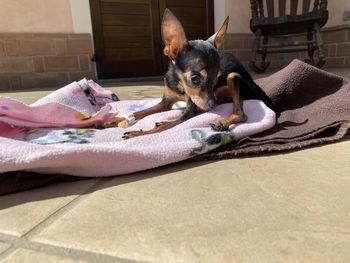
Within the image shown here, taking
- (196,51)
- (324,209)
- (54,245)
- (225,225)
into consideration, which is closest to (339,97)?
(196,51)

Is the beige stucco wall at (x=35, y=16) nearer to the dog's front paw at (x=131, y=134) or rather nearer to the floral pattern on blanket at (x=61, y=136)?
the floral pattern on blanket at (x=61, y=136)

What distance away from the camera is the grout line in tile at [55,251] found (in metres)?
0.50

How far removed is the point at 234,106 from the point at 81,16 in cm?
304

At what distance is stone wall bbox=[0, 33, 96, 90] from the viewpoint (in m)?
3.64

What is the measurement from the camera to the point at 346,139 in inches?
41.4

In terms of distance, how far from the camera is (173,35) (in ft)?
4.66

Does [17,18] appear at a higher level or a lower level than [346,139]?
higher

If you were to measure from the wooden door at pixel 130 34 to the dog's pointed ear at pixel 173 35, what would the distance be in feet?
8.74

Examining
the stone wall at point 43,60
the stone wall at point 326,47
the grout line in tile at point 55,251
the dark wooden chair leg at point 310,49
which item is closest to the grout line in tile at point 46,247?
the grout line in tile at point 55,251

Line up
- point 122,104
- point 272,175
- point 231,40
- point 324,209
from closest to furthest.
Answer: point 324,209 < point 272,175 < point 122,104 < point 231,40

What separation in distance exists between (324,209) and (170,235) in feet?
0.94

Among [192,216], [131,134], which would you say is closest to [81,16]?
[131,134]

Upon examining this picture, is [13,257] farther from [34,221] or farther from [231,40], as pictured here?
[231,40]

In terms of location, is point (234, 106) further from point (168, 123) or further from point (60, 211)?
point (60, 211)
